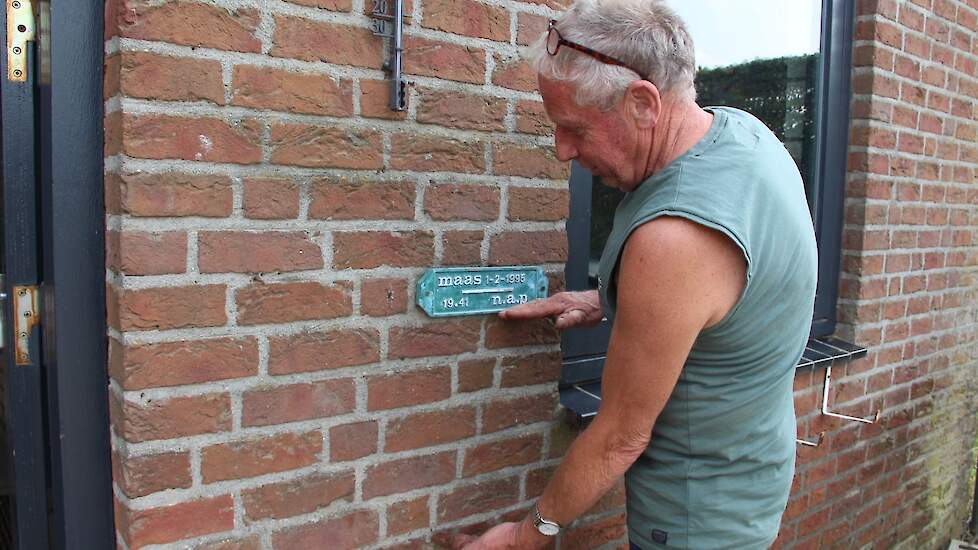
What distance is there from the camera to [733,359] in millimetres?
1427

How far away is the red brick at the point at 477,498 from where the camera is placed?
5.78 ft

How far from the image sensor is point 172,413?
1371mm

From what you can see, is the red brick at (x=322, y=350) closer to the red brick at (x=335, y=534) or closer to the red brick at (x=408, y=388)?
the red brick at (x=408, y=388)

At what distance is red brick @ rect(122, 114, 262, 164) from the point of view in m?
1.29

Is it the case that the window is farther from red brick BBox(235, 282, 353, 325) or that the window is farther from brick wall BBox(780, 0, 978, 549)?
red brick BBox(235, 282, 353, 325)

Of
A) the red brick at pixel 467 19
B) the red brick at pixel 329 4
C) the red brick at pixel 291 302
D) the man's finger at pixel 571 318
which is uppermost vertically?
the red brick at pixel 467 19

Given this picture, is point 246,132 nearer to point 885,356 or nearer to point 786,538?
point 786,538

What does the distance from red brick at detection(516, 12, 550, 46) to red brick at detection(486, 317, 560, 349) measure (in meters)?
0.67

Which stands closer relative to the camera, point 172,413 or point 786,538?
point 172,413

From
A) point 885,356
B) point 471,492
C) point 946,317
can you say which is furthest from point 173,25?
point 946,317

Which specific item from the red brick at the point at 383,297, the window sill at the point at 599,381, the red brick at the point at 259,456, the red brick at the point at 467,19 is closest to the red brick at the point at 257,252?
the red brick at the point at 383,297

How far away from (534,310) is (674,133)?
1.88 ft

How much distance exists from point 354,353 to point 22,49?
0.86 metres

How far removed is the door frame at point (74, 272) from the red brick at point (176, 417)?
183 millimetres
